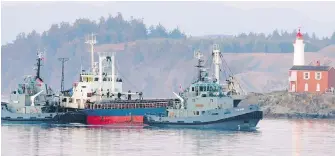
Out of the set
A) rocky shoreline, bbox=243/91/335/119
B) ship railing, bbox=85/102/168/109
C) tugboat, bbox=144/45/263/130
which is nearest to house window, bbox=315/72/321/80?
rocky shoreline, bbox=243/91/335/119

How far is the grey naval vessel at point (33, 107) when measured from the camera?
82.5 meters

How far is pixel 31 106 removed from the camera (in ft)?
274

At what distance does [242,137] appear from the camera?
70750mm

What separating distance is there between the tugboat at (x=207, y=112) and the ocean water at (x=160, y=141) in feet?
4.95

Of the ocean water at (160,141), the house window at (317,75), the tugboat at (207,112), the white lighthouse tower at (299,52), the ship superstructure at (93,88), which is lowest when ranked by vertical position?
the ocean water at (160,141)

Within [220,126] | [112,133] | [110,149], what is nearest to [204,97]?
[220,126]

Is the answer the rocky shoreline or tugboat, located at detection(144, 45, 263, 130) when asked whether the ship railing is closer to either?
tugboat, located at detection(144, 45, 263, 130)

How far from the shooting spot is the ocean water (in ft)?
199

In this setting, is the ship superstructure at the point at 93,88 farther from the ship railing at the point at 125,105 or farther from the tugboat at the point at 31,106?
the ship railing at the point at 125,105

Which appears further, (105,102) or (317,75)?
(317,75)

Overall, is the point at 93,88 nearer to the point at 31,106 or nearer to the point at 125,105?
the point at 125,105

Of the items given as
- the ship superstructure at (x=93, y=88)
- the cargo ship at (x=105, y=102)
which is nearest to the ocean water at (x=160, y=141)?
the cargo ship at (x=105, y=102)

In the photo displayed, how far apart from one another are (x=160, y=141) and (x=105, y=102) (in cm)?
1653

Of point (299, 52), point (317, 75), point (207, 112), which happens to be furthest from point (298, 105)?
point (207, 112)
